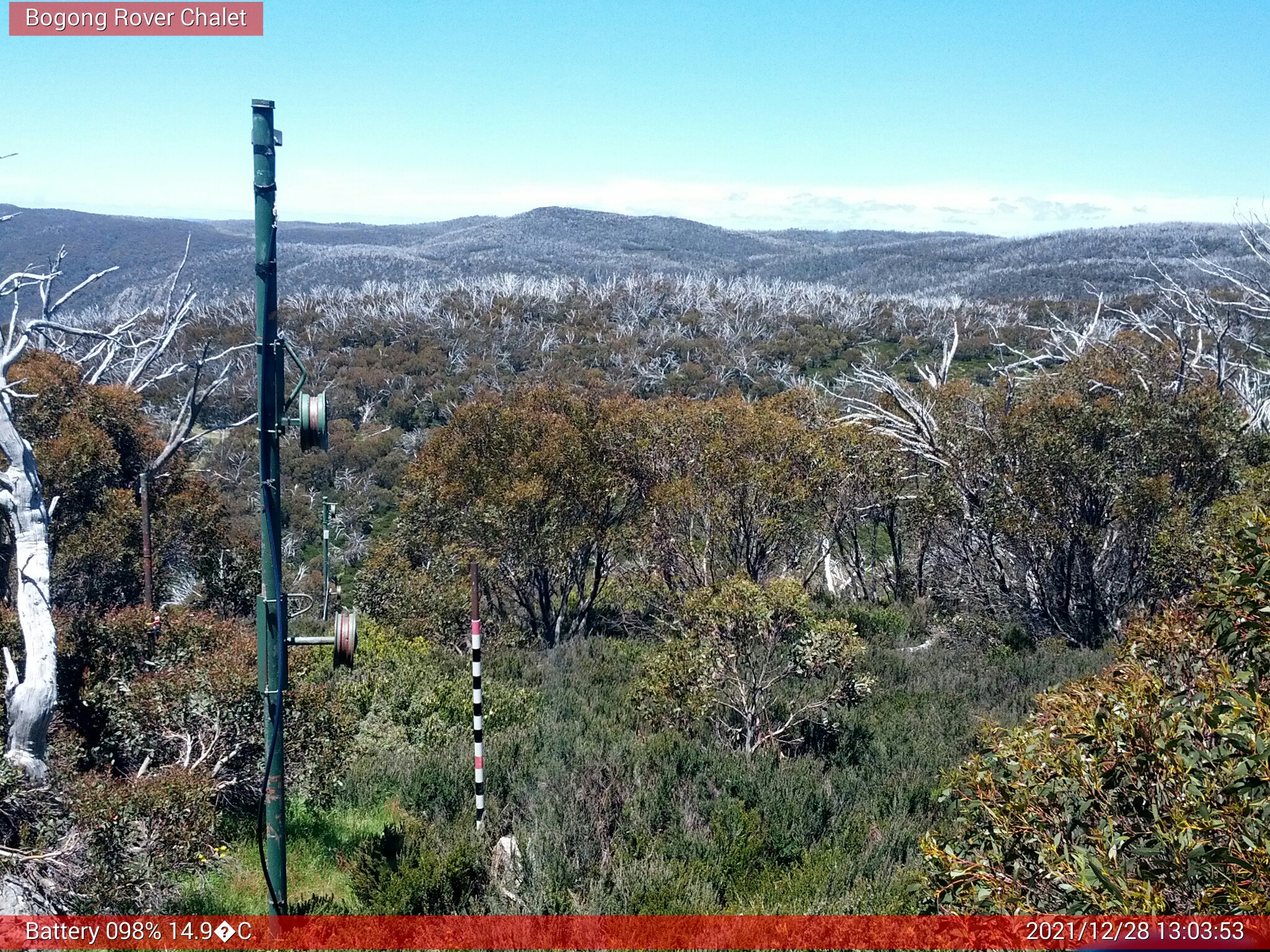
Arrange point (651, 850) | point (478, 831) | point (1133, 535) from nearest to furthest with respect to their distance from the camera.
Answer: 1. point (651, 850)
2. point (478, 831)
3. point (1133, 535)

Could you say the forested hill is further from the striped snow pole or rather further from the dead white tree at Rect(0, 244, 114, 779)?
Result: the striped snow pole

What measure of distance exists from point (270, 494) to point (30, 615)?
3162 mm

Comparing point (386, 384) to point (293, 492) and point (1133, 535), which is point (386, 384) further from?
point (1133, 535)

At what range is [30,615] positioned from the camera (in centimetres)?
676

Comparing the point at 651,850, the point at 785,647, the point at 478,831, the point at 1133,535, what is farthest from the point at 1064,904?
the point at 1133,535

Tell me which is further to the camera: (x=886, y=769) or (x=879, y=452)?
(x=879, y=452)

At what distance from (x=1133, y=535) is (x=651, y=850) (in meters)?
9.65

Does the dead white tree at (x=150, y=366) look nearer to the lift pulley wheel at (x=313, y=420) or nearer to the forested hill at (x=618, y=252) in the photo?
the lift pulley wheel at (x=313, y=420)

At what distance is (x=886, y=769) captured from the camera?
8234mm

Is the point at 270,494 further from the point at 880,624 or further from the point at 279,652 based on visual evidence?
the point at 880,624

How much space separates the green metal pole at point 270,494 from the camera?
15.0 ft
